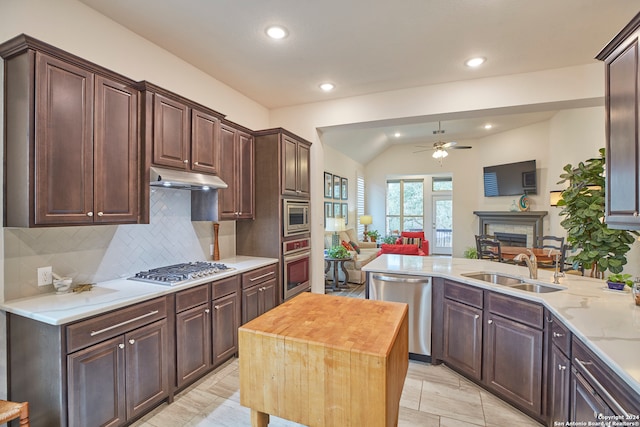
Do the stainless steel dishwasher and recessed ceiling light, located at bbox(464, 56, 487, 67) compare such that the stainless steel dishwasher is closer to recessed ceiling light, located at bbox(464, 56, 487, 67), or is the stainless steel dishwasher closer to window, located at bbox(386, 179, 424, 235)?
recessed ceiling light, located at bbox(464, 56, 487, 67)

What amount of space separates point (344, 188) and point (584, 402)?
6753 mm

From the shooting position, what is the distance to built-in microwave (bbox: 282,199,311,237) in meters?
3.70

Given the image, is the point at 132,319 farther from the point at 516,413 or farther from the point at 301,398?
the point at 516,413

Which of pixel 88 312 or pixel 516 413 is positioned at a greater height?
pixel 88 312

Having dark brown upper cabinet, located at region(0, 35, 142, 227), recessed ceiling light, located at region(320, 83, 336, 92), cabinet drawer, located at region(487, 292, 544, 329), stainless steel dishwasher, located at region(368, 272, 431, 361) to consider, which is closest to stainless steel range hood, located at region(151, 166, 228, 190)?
dark brown upper cabinet, located at region(0, 35, 142, 227)

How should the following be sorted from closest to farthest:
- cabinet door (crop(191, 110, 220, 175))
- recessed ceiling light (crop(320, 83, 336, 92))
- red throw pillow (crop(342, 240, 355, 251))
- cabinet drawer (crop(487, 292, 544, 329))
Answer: cabinet drawer (crop(487, 292, 544, 329))
cabinet door (crop(191, 110, 220, 175))
recessed ceiling light (crop(320, 83, 336, 92))
red throw pillow (crop(342, 240, 355, 251))

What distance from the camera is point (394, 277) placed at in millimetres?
3049

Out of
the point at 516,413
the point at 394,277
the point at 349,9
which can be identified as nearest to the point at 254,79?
the point at 349,9

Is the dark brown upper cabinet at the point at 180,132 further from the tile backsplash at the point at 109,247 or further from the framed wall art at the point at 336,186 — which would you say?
the framed wall art at the point at 336,186

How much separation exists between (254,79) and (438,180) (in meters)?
7.91

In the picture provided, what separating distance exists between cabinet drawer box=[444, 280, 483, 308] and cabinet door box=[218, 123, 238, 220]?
2357mm

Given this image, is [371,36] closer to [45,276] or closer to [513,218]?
[45,276]

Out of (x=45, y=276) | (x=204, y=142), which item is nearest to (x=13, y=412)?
(x=45, y=276)

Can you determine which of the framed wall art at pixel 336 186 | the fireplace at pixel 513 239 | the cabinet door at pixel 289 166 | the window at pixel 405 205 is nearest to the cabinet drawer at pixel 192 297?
the cabinet door at pixel 289 166
